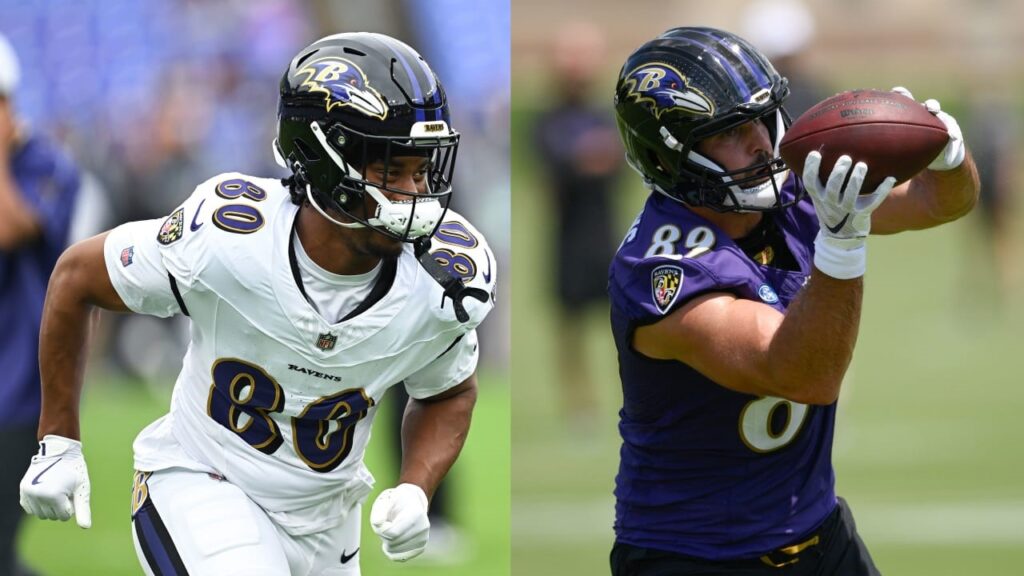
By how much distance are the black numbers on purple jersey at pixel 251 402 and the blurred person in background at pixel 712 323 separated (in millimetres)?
797

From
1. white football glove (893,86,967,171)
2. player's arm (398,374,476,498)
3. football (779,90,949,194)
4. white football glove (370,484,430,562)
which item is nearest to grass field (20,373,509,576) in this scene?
player's arm (398,374,476,498)

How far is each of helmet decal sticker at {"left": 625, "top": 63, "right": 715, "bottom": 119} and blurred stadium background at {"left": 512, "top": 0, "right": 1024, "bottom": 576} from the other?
3314mm

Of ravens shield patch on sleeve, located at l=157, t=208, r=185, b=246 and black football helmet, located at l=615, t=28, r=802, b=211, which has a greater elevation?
black football helmet, located at l=615, t=28, r=802, b=211

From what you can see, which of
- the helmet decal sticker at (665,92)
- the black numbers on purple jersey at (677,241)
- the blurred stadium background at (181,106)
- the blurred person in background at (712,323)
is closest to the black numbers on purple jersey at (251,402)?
the blurred person in background at (712,323)

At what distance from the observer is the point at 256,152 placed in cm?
1084

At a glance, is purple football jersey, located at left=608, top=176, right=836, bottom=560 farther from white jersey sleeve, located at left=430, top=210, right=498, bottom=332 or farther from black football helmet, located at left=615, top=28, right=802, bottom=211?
white jersey sleeve, located at left=430, top=210, right=498, bottom=332

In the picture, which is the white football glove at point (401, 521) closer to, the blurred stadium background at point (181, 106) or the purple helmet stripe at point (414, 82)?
the purple helmet stripe at point (414, 82)

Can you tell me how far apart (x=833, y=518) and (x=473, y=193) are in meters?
6.58

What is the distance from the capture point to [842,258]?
2801mm

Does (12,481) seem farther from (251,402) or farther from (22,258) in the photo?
(251,402)

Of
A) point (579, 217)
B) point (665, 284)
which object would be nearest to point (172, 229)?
point (665, 284)

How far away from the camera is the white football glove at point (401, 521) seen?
3.23m

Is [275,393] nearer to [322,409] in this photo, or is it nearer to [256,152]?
[322,409]

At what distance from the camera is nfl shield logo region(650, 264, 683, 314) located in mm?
3078
